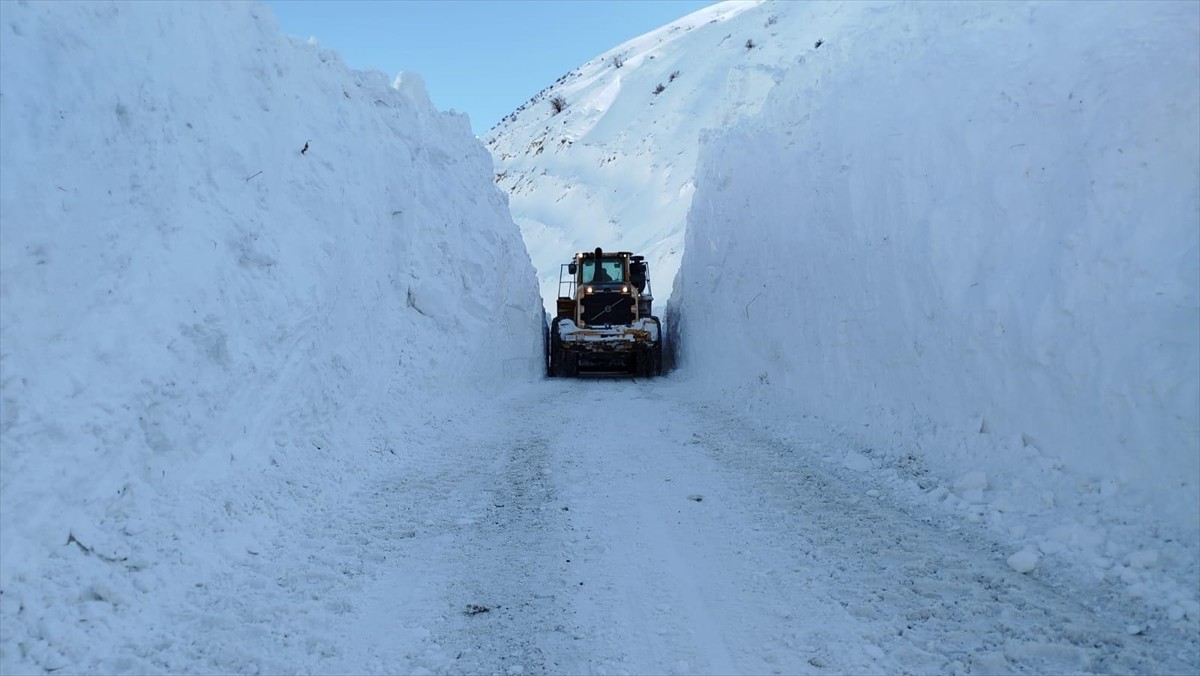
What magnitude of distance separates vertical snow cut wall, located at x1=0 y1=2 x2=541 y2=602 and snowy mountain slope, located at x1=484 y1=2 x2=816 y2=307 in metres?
20.0

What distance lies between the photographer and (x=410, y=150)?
43.4 ft

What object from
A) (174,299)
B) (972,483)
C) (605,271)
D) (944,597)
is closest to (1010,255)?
A: (972,483)

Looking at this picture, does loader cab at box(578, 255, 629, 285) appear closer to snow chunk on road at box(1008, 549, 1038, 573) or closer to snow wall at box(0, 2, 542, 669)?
snow wall at box(0, 2, 542, 669)

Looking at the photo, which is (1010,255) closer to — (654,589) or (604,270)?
(654,589)

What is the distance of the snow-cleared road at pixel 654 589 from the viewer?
3695mm

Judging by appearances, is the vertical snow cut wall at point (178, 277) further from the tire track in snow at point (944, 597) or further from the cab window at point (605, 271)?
the cab window at point (605, 271)

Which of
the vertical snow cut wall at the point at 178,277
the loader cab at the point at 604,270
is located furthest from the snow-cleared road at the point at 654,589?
the loader cab at the point at 604,270

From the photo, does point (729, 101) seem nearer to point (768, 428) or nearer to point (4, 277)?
point (768, 428)

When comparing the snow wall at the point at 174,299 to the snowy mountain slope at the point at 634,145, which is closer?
the snow wall at the point at 174,299

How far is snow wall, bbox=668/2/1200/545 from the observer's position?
5.20 m

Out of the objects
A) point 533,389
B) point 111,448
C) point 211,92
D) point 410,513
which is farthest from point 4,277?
point 533,389

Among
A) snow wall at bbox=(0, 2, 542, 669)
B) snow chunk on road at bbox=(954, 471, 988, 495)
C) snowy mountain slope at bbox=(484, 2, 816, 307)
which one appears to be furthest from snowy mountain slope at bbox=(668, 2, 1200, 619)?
snowy mountain slope at bbox=(484, 2, 816, 307)

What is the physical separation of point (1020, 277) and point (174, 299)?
7013 mm

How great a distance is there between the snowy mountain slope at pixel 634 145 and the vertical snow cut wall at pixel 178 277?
20.0m
